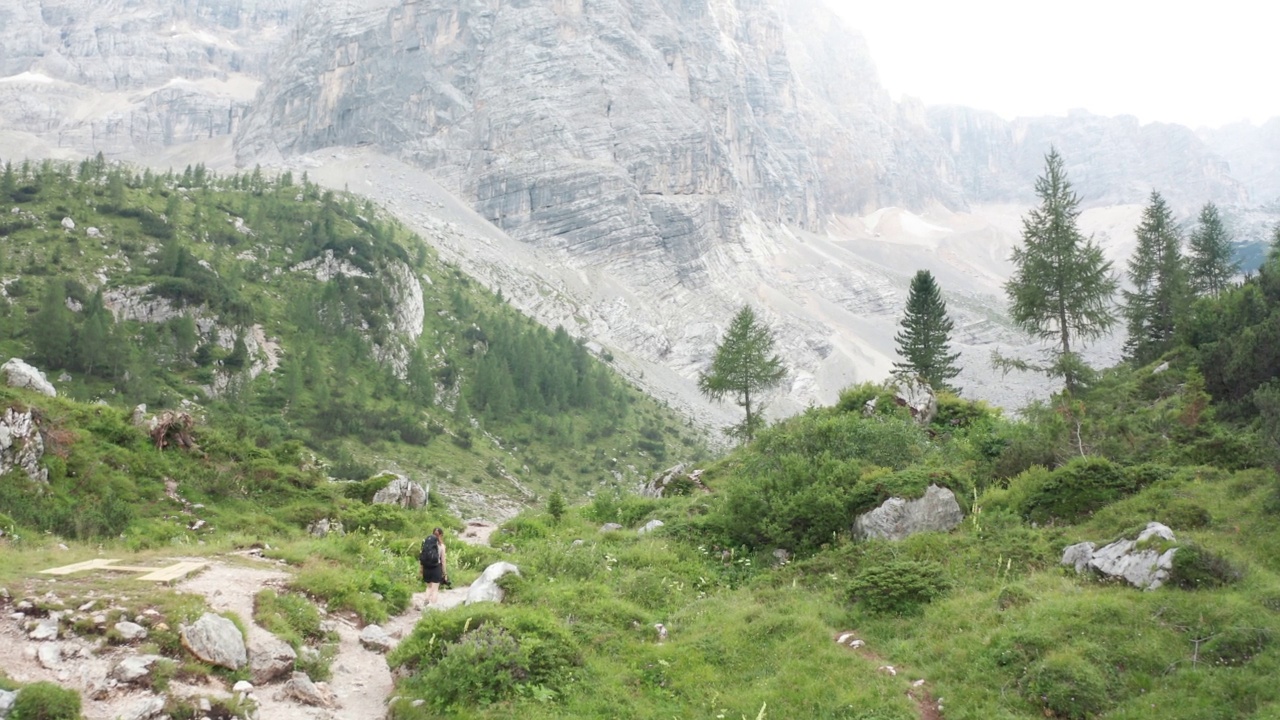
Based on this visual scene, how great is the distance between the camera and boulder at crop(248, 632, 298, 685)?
39.1ft

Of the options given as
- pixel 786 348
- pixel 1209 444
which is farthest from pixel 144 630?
pixel 786 348

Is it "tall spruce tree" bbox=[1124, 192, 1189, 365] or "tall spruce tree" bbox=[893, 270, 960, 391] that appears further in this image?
"tall spruce tree" bbox=[1124, 192, 1189, 365]

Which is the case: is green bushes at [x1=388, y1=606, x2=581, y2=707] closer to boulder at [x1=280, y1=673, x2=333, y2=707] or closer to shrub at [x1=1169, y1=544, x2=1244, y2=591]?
boulder at [x1=280, y1=673, x2=333, y2=707]

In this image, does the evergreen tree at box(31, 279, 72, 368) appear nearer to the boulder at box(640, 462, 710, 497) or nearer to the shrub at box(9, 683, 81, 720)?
the boulder at box(640, 462, 710, 497)

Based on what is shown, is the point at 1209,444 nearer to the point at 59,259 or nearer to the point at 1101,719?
the point at 1101,719

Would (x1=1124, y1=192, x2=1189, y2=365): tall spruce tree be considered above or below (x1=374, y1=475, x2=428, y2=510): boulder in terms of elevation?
above

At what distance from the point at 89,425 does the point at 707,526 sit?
2072cm

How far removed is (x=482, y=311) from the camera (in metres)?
134

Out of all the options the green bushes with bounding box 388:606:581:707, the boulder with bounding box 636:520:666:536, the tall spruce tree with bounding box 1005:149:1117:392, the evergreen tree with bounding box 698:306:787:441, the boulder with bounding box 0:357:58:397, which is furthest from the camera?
the evergreen tree with bounding box 698:306:787:441

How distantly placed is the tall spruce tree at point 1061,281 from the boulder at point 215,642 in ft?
116

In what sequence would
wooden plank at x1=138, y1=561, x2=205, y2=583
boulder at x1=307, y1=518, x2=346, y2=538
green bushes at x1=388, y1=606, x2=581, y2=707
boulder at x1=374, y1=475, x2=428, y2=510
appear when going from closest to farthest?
green bushes at x1=388, y1=606, x2=581, y2=707 < wooden plank at x1=138, y1=561, x2=205, y2=583 < boulder at x1=307, y1=518, x2=346, y2=538 < boulder at x1=374, y1=475, x2=428, y2=510

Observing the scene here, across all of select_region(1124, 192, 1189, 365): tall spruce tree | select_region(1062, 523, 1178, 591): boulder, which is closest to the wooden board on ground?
select_region(1062, 523, 1178, 591): boulder

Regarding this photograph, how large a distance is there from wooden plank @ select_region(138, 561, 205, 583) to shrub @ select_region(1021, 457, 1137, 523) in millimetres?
19098

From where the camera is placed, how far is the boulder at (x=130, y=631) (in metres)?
11.4
